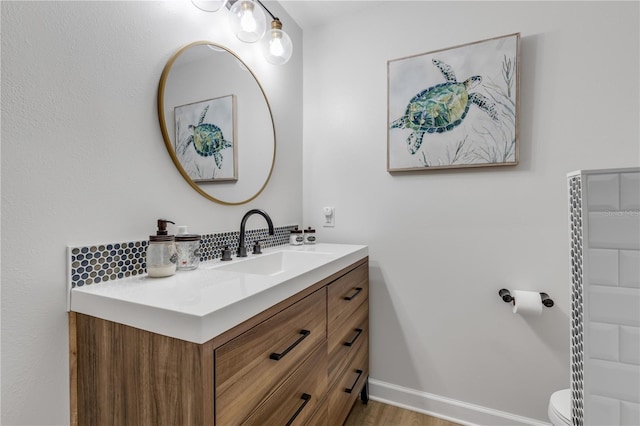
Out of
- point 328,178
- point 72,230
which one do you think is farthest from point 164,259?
point 328,178

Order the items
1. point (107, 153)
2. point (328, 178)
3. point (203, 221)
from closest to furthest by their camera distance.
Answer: point (107, 153) < point (203, 221) < point (328, 178)

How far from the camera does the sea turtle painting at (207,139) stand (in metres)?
1.25

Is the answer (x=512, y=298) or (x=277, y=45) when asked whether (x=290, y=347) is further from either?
(x=277, y=45)

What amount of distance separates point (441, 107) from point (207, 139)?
1.26 metres

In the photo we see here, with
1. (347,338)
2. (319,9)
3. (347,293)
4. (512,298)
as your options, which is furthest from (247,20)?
(512,298)

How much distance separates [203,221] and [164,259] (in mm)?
339

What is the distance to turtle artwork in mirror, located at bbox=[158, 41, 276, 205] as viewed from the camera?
1.17 metres

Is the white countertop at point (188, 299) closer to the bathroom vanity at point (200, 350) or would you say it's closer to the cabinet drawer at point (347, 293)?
the bathroom vanity at point (200, 350)

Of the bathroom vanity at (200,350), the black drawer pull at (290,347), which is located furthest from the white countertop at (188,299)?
the black drawer pull at (290,347)

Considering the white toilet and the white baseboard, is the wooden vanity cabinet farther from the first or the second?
the white toilet

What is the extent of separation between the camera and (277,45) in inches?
63.7

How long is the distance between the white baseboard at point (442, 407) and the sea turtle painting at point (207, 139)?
1.66 meters

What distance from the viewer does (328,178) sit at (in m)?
2.01

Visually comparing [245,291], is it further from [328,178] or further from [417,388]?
[417,388]
